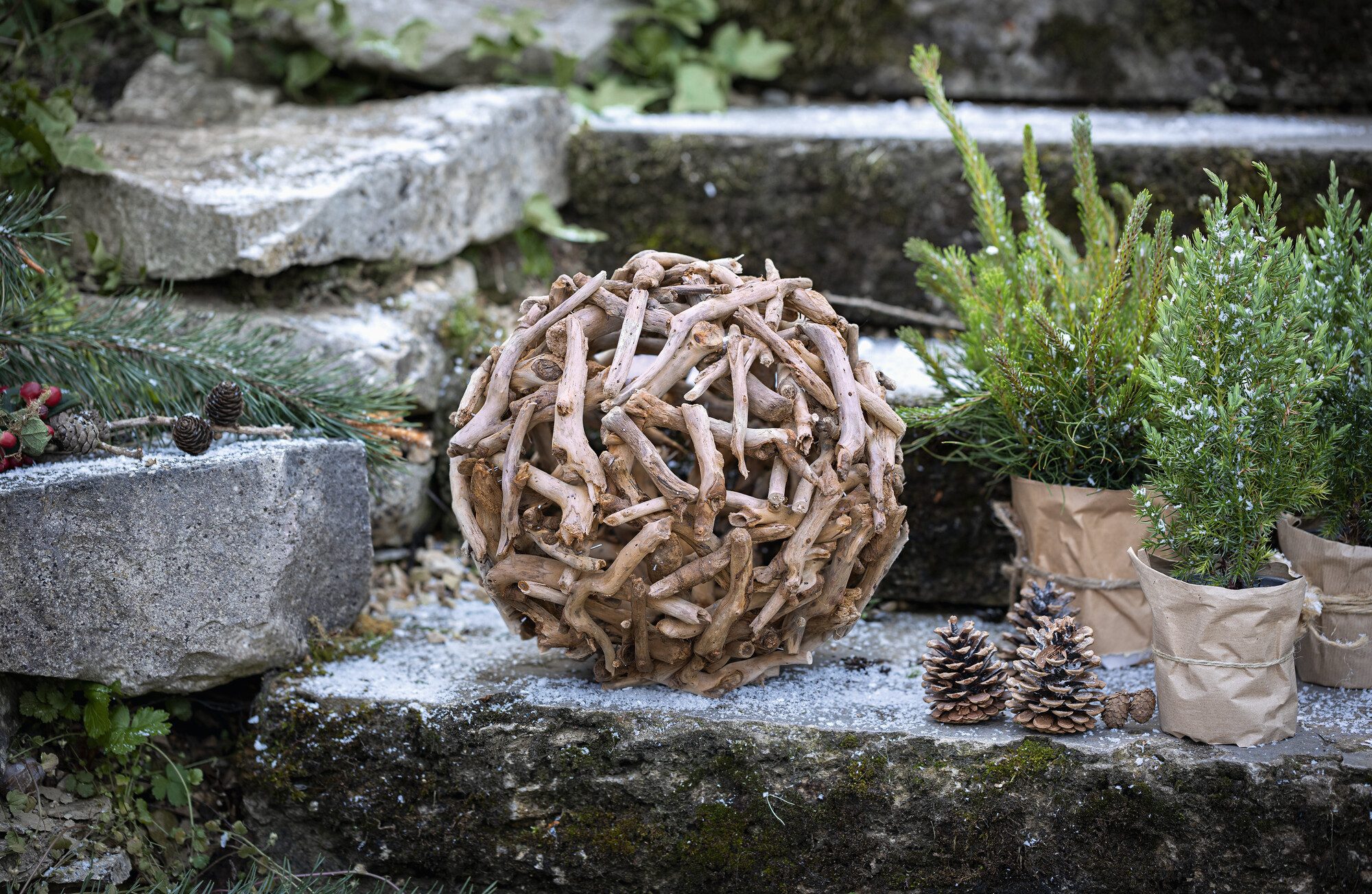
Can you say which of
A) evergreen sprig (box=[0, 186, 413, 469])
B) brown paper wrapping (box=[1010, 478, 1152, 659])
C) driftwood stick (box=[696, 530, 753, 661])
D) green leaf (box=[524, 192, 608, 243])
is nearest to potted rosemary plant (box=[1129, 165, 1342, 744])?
brown paper wrapping (box=[1010, 478, 1152, 659])

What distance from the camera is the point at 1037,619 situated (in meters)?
1.82

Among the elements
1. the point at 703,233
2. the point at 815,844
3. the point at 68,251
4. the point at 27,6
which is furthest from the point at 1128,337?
the point at 27,6

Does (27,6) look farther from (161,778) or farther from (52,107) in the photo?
(161,778)

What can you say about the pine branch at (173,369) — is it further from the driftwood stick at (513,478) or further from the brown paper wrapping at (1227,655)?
the brown paper wrapping at (1227,655)

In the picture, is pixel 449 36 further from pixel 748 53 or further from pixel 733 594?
pixel 733 594

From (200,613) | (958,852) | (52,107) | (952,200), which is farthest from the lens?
(952,200)

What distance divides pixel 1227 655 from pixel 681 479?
85cm

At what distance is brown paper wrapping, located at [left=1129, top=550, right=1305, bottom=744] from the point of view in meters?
1.65

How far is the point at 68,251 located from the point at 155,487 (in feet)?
3.19

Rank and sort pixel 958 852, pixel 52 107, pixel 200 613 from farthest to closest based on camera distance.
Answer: pixel 52 107 → pixel 200 613 → pixel 958 852

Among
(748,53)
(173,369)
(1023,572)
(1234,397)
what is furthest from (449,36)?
(1234,397)

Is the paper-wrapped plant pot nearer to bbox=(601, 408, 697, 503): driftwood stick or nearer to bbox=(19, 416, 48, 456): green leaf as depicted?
bbox=(601, 408, 697, 503): driftwood stick

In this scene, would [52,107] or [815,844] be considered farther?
[52,107]

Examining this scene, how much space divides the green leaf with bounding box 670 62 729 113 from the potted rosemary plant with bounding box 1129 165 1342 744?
6.06 ft
